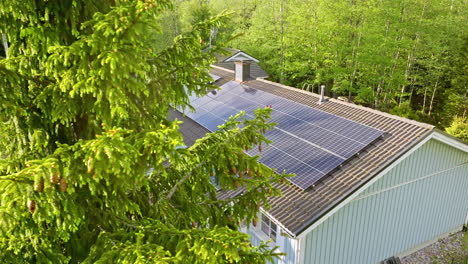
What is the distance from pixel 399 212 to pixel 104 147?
12013 mm

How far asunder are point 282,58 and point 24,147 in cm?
3319

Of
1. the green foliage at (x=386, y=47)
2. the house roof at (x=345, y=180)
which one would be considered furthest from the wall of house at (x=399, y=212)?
the green foliage at (x=386, y=47)

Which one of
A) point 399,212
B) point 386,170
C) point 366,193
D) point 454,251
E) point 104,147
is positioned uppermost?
point 104,147

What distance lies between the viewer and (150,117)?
5.49m

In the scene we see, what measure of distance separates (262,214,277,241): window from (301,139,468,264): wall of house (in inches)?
55.3

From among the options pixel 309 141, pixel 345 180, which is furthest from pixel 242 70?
pixel 345 180

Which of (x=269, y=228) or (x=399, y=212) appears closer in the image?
(x=269, y=228)

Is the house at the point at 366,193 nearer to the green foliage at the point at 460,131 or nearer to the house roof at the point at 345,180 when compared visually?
the house roof at the point at 345,180

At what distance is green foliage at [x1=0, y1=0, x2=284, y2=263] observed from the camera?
3.49 m

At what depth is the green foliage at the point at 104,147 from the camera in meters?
3.49

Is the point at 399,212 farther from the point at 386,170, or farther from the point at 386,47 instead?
the point at 386,47

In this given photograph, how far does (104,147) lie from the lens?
331 centimetres

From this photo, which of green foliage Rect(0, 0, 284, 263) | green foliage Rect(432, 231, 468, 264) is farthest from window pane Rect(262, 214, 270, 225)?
green foliage Rect(432, 231, 468, 264)

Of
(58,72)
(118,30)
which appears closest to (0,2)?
(58,72)
